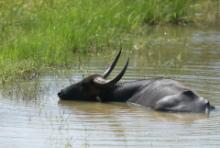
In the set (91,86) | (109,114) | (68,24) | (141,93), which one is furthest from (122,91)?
(68,24)

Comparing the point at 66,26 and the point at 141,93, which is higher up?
the point at 66,26

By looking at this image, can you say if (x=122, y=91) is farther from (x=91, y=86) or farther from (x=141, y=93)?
(x=91, y=86)

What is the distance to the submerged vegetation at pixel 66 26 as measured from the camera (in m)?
12.0

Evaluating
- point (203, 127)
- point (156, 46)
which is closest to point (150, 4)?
point (156, 46)

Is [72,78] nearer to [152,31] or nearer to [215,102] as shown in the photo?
[215,102]

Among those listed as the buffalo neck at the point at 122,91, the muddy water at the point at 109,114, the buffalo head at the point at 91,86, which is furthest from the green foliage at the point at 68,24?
the buffalo neck at the point at 122,91

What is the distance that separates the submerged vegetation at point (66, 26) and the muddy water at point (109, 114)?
0.31 metres

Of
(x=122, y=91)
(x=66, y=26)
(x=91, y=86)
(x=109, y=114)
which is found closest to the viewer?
(x=109, y=114)

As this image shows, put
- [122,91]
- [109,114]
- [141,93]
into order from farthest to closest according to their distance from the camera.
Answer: [122,91]
[141,93]
[109,114]

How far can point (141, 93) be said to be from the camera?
34.5 ft

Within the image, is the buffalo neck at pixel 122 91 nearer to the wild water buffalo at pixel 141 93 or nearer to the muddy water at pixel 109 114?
the wild water buffalo at pixel 141 93

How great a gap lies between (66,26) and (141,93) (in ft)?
10.0

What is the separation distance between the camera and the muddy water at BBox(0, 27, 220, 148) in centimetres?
819

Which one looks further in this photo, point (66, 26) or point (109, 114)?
point (66, 26)
